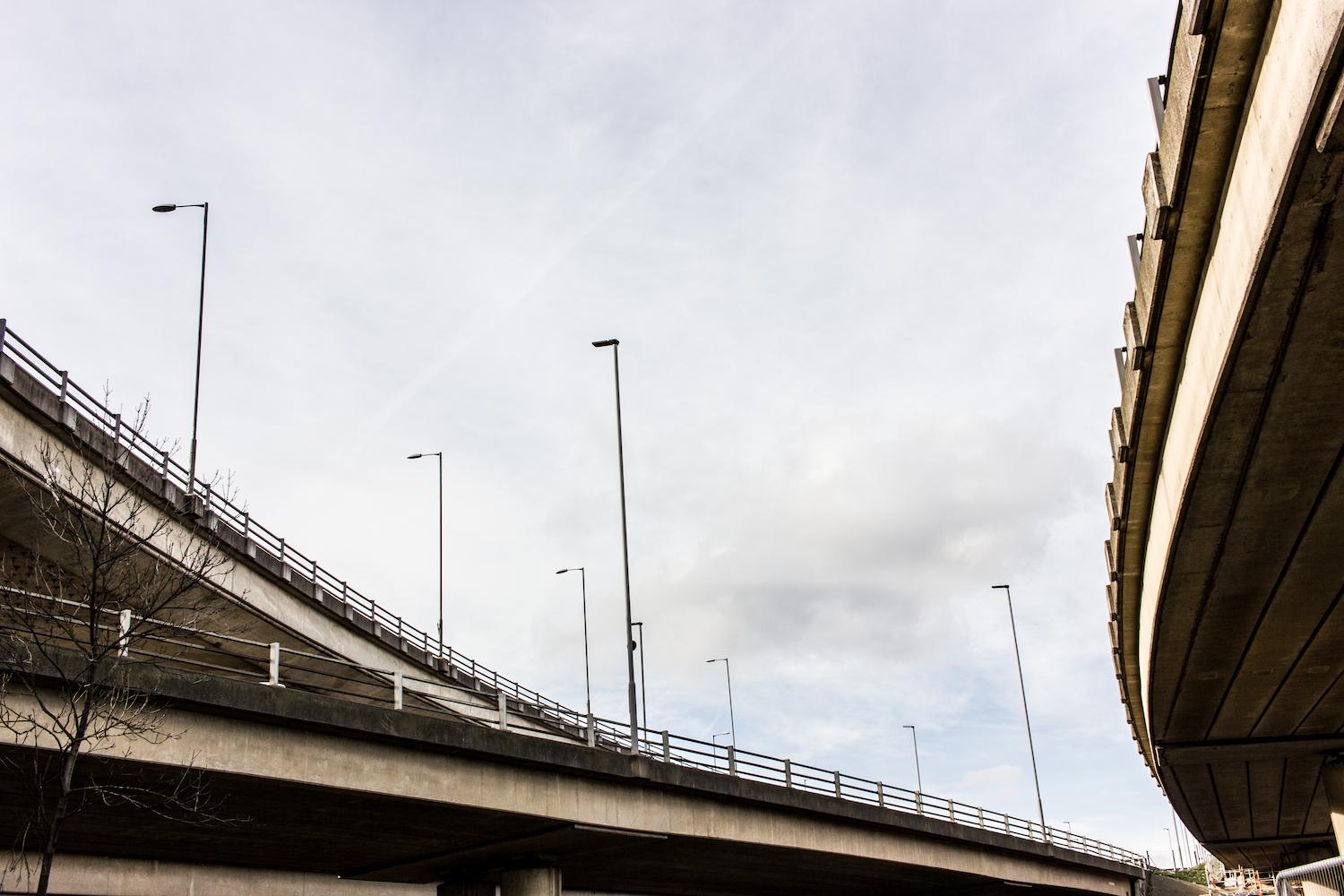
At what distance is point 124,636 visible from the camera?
15898mm

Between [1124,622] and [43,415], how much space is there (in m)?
21.2

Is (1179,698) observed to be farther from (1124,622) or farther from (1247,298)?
(1247,298)

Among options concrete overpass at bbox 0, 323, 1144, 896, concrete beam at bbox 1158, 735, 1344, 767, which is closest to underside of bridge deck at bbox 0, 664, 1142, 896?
concrete overpass at bbox 0, 323, 1144, 896

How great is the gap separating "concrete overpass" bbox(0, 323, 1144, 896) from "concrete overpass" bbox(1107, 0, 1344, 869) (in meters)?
10.9

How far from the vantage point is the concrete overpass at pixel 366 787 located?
18453mm

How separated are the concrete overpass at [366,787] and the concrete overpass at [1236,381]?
429 inches

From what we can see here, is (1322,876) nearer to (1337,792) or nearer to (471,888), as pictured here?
(471,888)

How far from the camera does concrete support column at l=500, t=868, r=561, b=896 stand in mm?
26078

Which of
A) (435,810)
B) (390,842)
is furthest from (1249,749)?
(390,842)

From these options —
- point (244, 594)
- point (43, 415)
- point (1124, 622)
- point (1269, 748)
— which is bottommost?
point (1269, 748)

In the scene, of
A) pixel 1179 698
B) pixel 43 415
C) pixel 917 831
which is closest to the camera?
pixel 43 415

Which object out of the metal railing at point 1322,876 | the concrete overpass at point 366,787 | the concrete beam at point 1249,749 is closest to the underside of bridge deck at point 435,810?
the concrete overpass at point 366,787

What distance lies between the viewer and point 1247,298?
30.9 feet

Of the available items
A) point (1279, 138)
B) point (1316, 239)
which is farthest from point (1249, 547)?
point (1279, 138)
